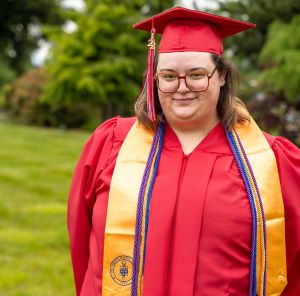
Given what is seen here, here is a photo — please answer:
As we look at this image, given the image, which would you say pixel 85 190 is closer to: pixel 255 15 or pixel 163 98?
pixel 163 98

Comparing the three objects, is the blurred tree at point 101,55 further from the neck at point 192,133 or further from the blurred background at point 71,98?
the neck at point 192,133

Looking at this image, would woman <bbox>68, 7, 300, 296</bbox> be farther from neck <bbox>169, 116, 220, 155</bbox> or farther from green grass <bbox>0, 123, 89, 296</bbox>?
green grass <bbox>0, 123, 89, 296</bbox>

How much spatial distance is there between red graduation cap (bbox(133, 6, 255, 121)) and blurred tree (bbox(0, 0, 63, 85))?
25.9 m

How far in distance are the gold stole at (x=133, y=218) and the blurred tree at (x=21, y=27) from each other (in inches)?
1023

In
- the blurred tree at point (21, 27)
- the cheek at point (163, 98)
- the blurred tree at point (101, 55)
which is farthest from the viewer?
the blurred tree at point (21, 27)

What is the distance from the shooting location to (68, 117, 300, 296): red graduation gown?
2309mm

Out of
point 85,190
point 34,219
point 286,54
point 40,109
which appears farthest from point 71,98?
point 85,190

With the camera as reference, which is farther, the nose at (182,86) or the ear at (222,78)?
the ear at (222,78)

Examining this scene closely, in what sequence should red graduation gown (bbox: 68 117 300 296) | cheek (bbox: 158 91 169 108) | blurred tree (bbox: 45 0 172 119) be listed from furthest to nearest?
blurred tree (bbox: 45 0 172 119) → cheek (bbox: 158 91 169 108) → red graduation gown (bbox: 68 117 300 296)

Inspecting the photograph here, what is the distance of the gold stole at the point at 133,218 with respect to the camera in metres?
2.39

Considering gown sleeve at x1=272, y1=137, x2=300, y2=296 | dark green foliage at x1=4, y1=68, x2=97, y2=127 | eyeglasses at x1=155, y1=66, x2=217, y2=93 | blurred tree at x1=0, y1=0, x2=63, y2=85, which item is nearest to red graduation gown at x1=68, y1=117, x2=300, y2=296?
gown sleeve at x1=272, y1=137, x2=300, y2=296

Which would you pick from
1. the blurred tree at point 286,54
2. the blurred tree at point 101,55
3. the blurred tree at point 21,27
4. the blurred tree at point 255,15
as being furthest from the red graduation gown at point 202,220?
the blurred tree at point 21,27

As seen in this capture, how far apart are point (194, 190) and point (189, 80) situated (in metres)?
0.44

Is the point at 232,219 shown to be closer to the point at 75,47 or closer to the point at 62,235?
the point at 62,235
